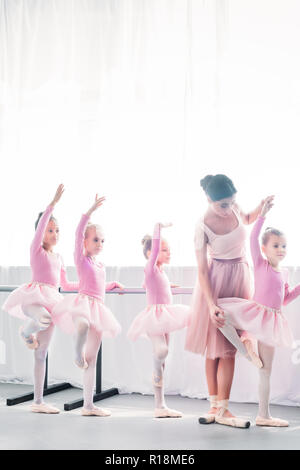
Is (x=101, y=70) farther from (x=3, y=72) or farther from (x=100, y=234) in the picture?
(x=100, y=234)

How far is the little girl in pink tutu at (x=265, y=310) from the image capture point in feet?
8.38

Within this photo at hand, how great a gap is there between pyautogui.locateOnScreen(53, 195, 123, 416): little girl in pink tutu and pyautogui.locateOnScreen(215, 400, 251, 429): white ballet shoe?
1.93 feet

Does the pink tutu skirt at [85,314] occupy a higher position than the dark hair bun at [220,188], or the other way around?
the dark hair bun at [220,188]

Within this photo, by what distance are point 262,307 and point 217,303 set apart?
203 millimetres

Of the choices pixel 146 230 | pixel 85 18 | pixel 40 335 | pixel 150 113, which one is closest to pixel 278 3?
pixel 150 113

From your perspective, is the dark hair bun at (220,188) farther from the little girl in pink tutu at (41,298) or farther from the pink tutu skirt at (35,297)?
the pink tutu skirt at (35,297)

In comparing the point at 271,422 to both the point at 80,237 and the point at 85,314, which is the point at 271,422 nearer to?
the point at 85,314

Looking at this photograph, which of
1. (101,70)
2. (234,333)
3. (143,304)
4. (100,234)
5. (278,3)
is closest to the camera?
(234,333)

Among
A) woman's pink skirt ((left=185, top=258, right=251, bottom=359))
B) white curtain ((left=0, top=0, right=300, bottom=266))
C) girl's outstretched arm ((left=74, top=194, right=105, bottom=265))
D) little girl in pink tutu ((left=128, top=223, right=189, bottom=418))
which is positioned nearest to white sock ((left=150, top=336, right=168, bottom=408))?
little girl in pink tutu ((left=128, top=223, right=189, bottom=418))

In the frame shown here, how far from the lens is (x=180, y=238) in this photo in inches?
139

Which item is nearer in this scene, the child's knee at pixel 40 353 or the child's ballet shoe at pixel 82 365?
the child's ballet shoe at pixel 82 365

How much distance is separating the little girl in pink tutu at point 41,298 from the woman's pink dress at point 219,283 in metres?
0.77

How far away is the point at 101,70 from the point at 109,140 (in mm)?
491

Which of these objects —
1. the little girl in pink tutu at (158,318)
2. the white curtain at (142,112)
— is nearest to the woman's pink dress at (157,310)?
the little girl in pink tutu at (158,318)
